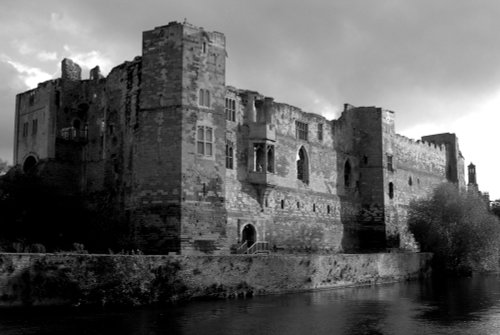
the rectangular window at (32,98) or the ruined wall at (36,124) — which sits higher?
the rectangular window at (32,98)

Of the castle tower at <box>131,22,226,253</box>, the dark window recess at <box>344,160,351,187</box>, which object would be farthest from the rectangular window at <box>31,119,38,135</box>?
the dark window recess at <box>344,160,351,187</box>

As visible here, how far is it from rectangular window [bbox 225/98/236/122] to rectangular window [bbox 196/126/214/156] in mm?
4783

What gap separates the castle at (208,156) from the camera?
29562mm

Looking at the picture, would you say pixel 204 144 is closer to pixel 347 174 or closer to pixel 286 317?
pixel 286 317

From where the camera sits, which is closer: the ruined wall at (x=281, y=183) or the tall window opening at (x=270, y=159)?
the ruined wall at (x=281, y=183)

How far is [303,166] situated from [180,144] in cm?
1371

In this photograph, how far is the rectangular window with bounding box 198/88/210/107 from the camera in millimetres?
30283

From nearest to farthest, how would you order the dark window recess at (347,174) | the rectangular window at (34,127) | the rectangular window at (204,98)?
the rectangular window at (204,98) < the rectangular window at (34,127) < the dark window recess at (347,174)

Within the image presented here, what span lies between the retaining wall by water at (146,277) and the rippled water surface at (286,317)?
2.14 feet

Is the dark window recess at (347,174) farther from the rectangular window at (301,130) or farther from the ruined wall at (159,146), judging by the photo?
the ruined wall at (159,146)

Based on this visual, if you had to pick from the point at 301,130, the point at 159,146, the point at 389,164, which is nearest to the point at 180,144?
the point at 159,146

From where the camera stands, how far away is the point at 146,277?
2356cm

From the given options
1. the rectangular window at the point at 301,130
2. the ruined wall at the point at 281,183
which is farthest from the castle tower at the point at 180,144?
the rectangular window at the point at 301,130

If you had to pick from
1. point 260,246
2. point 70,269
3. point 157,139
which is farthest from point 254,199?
point 70,269
